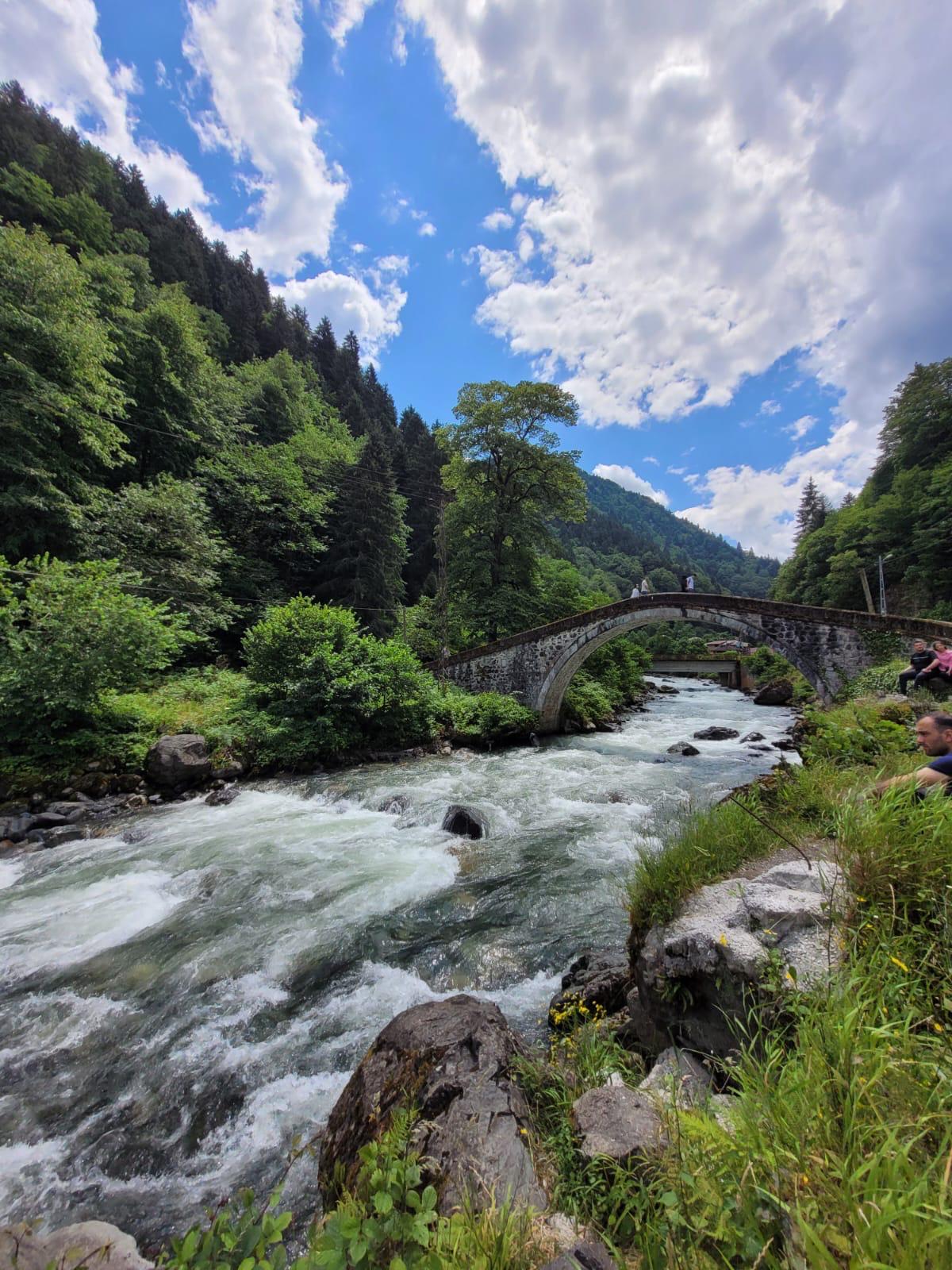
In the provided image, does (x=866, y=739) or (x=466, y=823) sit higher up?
(x=866, y=739)

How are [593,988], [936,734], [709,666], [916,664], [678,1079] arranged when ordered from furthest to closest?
[709,666]
[916,664]
[593,988]
[936,734]
[678,1079]

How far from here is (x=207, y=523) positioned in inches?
707

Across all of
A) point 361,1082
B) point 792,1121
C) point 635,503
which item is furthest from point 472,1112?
point 635,503

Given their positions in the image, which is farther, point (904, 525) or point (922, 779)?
point (904, 525)

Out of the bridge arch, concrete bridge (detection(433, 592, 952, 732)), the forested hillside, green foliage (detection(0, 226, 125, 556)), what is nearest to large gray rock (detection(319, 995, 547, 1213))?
concrete bridge (detection(433, 592, 952, 732))

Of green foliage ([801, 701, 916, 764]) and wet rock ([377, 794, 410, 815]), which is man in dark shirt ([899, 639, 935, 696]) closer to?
green foliage ([801, 701, 916, 764])

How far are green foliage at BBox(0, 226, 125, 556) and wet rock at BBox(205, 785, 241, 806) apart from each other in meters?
9.00

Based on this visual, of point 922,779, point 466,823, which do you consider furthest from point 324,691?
point 922,779

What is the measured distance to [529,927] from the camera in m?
4.47

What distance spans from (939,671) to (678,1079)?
7.72 meters

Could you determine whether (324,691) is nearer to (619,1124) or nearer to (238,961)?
(238,961)

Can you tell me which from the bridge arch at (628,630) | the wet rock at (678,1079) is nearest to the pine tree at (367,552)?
the bridge arch at (628,630)

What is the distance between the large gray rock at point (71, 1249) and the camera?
5.30 ft

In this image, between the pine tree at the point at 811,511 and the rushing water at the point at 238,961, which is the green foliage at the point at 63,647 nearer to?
the rushing water at the point at 238,961
